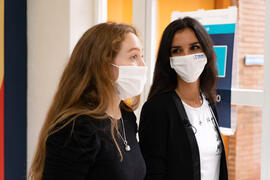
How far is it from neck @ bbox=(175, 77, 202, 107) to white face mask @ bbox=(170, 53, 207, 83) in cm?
5

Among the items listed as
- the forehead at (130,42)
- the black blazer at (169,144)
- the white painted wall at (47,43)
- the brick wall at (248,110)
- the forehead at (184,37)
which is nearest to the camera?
the forehead at (130,42)

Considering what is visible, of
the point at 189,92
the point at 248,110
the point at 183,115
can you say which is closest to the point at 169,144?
the point at 183,115

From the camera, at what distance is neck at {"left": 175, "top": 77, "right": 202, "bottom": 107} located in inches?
63.2

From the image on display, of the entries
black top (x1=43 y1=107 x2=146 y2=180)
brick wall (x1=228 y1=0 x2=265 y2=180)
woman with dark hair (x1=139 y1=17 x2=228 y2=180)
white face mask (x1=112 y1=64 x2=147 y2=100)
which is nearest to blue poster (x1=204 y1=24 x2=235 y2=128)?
brick wall (x1=228 y1=0 x2=265 y2=180)

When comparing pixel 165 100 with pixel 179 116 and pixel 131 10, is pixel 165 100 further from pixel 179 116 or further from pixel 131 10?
pixel 131 10

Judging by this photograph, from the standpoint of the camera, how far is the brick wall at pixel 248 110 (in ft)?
5.65

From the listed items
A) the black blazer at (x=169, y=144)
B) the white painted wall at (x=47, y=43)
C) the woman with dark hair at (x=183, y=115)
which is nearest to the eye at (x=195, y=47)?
the woman with dark hair at (x=183, y=115)

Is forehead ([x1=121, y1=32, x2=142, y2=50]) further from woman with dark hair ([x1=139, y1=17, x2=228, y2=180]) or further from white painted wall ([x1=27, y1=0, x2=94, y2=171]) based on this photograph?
white painted wall ([x1=27, y1=0, x2=94, y2=171])

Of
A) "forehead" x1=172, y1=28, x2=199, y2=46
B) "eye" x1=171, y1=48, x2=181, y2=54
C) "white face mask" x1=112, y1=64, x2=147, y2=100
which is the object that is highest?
"forehead" x1=172, y1=28, x2=199, y2=46

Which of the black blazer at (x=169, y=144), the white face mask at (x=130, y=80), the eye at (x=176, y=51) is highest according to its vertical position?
the eye at (x=176, y=51)

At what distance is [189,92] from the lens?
1.62 metres

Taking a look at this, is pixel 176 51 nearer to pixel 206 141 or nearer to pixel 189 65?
pixel 189 65

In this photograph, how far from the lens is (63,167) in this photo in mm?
1056

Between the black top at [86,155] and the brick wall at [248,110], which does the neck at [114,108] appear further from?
the brick wall at [248,110]
